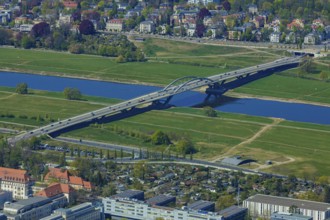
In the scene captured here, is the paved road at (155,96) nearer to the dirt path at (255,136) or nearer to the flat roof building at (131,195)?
the dirt path at (255,136)

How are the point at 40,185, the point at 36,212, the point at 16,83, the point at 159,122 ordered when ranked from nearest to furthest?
the point at 36,212 < the point at 40,185 < the point at 159,122 < the point at 16,83

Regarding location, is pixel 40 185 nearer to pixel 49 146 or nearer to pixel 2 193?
pixel 2 193

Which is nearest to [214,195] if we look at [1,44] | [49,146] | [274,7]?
[49,146]

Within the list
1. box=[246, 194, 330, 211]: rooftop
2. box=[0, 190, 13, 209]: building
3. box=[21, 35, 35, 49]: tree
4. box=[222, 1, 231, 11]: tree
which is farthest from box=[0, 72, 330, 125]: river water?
box=[222, 1, 231, 11]: tree

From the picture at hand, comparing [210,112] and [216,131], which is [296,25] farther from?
[216,131]

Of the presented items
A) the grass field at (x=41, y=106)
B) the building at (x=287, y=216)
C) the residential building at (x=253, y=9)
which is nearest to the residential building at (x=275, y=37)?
the residential building at (x=253, y=9)

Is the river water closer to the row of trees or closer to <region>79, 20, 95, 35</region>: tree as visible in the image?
the row of trees
